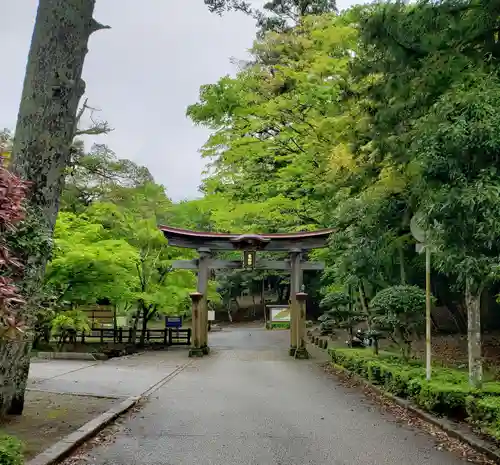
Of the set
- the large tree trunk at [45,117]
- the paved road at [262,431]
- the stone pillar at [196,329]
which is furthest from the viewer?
the stone pillar at [196,329]

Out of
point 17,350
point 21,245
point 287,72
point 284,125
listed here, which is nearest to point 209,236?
point 284,125

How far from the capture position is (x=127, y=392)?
29.6 ft

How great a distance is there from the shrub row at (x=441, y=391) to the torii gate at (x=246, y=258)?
6.08 meters

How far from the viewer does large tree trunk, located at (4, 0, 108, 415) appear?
20.1ft

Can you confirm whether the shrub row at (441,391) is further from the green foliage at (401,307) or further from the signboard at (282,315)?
the signboard at (282,315)

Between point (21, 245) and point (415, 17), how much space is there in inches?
228

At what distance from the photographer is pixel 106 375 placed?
11.5m

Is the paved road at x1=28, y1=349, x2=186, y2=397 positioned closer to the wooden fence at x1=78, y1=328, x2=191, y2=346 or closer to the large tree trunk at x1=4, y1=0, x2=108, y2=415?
the large tree trunk at x1=4, y1=0, x2=108, y2=415

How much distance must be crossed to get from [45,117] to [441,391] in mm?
6034

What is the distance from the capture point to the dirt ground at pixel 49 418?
535 centimetres

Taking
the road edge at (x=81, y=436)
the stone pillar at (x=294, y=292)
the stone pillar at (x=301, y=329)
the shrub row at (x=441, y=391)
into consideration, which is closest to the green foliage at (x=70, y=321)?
the stone pillar at (x=294, y=292)

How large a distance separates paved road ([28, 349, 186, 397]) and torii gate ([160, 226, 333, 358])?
5.41ft

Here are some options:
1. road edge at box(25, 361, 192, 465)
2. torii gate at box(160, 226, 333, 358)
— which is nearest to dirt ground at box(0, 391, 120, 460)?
road edge at box(25, 361, 192, 465)

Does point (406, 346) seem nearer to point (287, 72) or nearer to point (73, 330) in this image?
point (287, 72)
